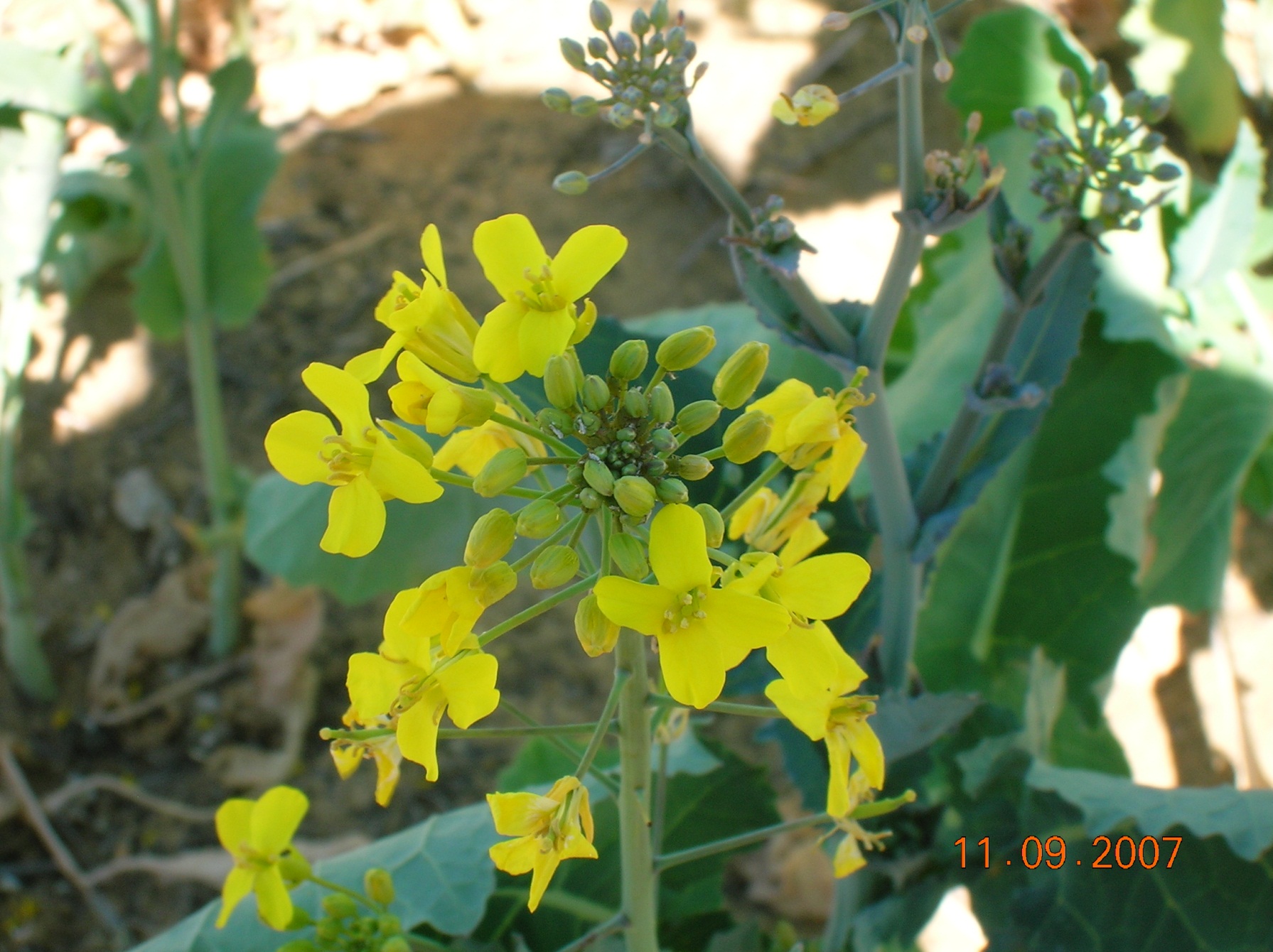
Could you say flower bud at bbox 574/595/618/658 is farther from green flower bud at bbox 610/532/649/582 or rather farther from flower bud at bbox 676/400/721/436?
flower bud at bbox 676/400/721/436

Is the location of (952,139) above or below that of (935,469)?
below

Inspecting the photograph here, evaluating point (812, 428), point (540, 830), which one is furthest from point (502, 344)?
point (540, 830)

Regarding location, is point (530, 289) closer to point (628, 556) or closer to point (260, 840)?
point (628, 556)

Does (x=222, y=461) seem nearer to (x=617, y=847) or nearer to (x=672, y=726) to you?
(x=617, y=847)

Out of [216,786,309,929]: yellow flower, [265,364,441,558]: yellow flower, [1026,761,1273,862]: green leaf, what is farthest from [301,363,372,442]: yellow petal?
[1026,761,1273,862]: green leaf

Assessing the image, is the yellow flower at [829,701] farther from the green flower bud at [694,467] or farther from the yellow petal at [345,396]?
the yellow petal at [345,396]

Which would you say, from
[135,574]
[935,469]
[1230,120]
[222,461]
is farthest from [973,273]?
[135,574]
